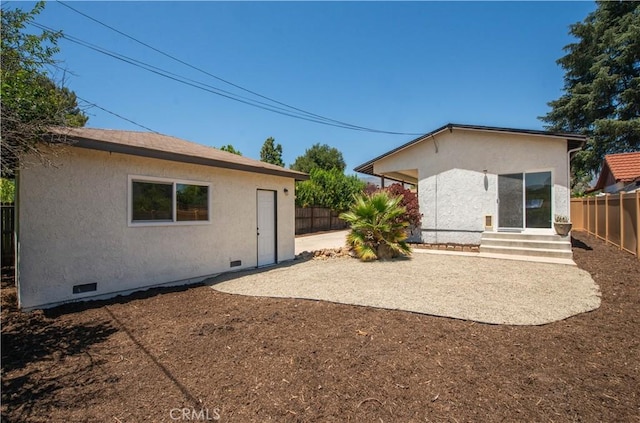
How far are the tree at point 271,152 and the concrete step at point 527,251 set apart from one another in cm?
3203

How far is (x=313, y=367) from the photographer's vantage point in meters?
3.31

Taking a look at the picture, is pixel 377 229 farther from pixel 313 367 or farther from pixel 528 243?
pixel 313 367

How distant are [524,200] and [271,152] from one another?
3275 cm

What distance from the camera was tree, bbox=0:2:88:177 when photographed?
4125mm

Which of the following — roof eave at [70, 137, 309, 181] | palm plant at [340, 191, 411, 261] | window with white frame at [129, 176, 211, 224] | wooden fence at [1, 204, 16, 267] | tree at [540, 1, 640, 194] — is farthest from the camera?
tree at [540, 1, 640, 194]

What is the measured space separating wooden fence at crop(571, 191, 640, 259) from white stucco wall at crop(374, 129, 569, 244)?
1477 millimetres

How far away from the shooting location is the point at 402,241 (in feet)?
32.6

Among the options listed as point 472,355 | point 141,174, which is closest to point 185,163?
point 141,174

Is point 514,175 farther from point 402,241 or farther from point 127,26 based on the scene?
point 127,26

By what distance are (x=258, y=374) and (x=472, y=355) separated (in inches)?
96.2

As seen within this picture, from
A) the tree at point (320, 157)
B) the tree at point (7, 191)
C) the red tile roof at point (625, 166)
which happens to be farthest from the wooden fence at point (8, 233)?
the tree at point (320, 157)

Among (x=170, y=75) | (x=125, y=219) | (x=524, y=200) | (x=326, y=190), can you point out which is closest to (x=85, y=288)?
(x=125, y=219)

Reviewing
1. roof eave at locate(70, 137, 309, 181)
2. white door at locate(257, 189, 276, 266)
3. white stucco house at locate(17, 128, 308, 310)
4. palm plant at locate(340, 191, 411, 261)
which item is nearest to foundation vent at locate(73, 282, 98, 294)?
white stucco house at locate(17, 128, 308, 310)

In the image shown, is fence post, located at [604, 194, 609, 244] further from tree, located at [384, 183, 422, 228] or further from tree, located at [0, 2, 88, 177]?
tree, located at [0, 2, 88, 177]
